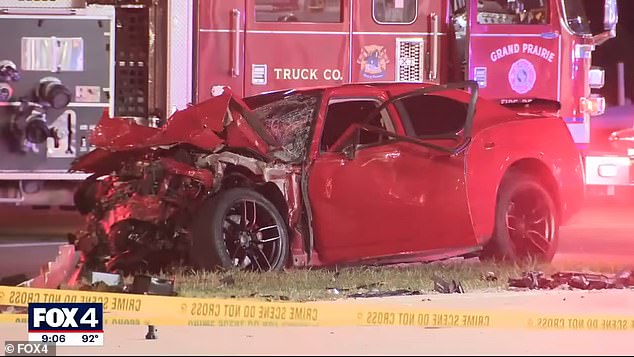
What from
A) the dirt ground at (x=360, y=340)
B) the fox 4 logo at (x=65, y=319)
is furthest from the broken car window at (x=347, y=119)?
the fox 4 logo at (x=65, y=319)

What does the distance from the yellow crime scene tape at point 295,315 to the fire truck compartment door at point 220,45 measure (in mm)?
2449

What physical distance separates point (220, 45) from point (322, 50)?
74 cm

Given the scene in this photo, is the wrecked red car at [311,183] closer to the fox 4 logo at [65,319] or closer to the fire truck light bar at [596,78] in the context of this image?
the fox 4 logo at [65,319]

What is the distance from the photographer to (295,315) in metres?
5.50

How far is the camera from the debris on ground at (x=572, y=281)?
6674 millimetres

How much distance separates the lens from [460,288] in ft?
21.4

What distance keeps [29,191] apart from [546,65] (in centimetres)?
376

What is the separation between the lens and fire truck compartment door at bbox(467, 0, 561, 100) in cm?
773

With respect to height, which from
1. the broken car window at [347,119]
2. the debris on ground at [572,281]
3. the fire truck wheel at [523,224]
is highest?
the broken car window at [347,119]

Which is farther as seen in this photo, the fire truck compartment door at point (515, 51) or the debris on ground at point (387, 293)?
the fire truck compartment door at point (515, 51)

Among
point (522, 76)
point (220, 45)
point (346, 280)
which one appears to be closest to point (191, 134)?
point (346, 280)

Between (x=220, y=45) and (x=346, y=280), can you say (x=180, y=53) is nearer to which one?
(x=220, y=45)

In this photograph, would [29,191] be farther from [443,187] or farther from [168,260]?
[443,187]

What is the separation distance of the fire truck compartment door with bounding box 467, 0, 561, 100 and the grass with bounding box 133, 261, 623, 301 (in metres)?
1.41
